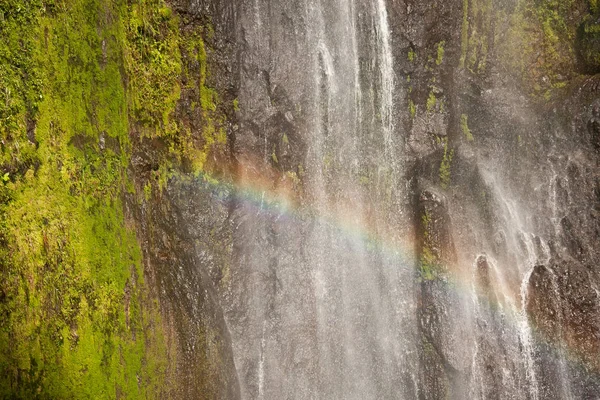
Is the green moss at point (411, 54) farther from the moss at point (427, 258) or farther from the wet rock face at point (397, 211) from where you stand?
the moss at point (427, 258)

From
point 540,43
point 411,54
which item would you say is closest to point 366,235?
point 411,54

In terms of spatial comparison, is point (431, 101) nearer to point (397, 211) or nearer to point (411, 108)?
point (411, 108)

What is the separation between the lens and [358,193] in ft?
31.3

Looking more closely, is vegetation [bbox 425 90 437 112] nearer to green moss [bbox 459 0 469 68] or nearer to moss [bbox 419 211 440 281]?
green moss [bbox 459 0 469 68]

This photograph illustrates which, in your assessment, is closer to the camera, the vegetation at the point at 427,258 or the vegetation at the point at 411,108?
the vegetation at the point at 427,258

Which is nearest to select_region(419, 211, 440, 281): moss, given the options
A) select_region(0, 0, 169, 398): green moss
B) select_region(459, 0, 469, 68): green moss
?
select_region(459, 0, 469, 68): green moss

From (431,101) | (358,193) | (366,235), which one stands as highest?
(431,101)

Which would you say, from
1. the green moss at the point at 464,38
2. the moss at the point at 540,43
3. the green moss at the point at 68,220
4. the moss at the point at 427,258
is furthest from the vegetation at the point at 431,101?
the green moss at the point at 68,220

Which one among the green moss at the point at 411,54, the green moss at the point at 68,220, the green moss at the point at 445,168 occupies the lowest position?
the green moss at the point at 68,220

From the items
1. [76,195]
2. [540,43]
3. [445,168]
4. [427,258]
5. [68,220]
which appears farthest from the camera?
[445,168]

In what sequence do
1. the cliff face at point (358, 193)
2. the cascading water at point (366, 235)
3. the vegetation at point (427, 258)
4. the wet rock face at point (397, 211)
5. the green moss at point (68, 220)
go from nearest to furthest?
the green moss at point (68, 220) → the cliff face at point (358, 193) → the wet rock face at point (397, 211) → the cascading water at point (366, 235) → the vegetation at point (427, 258)

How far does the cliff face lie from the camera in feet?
24.4

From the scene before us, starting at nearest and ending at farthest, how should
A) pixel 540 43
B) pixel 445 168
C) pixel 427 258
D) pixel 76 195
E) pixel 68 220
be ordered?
pixel 68 220 → pixel 76 195 → pixel 427 258 → pixel 540 43 → pixel 445 168

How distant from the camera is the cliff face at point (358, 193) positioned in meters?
7.45
